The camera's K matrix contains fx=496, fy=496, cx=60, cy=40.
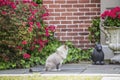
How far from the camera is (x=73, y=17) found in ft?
39.5

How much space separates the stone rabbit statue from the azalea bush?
1135 mm

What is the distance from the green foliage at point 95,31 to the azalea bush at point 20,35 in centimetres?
116

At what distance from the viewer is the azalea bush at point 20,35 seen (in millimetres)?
10453

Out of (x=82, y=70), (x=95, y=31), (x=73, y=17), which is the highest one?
(x=73, y=17)

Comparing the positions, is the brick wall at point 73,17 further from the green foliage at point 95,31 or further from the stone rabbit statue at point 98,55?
the stone rabbit statue at point 98,55

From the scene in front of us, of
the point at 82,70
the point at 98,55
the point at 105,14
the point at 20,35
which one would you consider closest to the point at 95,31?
the point at 105,14

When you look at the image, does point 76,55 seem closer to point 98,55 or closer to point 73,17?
point 98,55

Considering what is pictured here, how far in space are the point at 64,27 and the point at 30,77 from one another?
11.3 feet

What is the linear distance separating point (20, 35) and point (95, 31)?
6.91ft

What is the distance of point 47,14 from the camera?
11.3m

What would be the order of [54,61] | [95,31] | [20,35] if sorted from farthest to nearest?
1. [95,31]
2. [20,35]
3. [54,61]

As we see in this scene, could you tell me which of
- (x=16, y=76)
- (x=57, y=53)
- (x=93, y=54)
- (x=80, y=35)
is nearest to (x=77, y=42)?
(x=80, y=35)

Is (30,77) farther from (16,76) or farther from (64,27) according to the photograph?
(64,27)

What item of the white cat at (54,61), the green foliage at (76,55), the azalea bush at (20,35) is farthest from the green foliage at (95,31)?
the white cat at (54,61)
